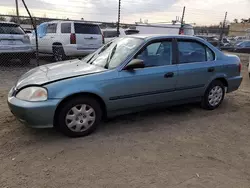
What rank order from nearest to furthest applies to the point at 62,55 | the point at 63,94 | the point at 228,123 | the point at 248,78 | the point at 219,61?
the point at 63,94 < the point at 228,123 < the point at 219,61 < the point at 248,78 < the point at 62,55

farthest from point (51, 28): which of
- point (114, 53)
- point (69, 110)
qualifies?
point (69, 110)

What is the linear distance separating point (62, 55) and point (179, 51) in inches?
251

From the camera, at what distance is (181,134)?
418 centimetres

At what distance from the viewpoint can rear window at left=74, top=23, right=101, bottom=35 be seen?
10055mm

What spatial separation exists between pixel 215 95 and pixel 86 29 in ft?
21.1

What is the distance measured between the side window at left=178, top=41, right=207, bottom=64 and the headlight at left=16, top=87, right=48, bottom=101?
2.51 meters

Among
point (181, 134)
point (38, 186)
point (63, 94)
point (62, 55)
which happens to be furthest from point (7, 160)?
point (62, 55)

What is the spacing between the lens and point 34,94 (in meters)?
3.62

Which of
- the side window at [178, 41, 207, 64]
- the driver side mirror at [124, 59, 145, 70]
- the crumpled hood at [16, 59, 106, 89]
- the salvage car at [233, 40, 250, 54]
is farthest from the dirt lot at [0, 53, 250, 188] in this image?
the salvage car at [233, 40, 250, 54]

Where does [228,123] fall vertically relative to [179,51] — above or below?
below

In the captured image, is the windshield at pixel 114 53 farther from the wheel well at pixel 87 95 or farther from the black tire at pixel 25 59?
the black tire at pixel 25 59

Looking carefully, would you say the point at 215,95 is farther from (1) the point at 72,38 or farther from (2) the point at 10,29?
(2) the point at 10,29

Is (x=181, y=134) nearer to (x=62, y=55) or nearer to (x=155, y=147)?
(x=155, y=147)

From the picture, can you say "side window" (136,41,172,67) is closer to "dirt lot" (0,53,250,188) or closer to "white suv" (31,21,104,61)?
"dirt lot" (0,53,250,188)
